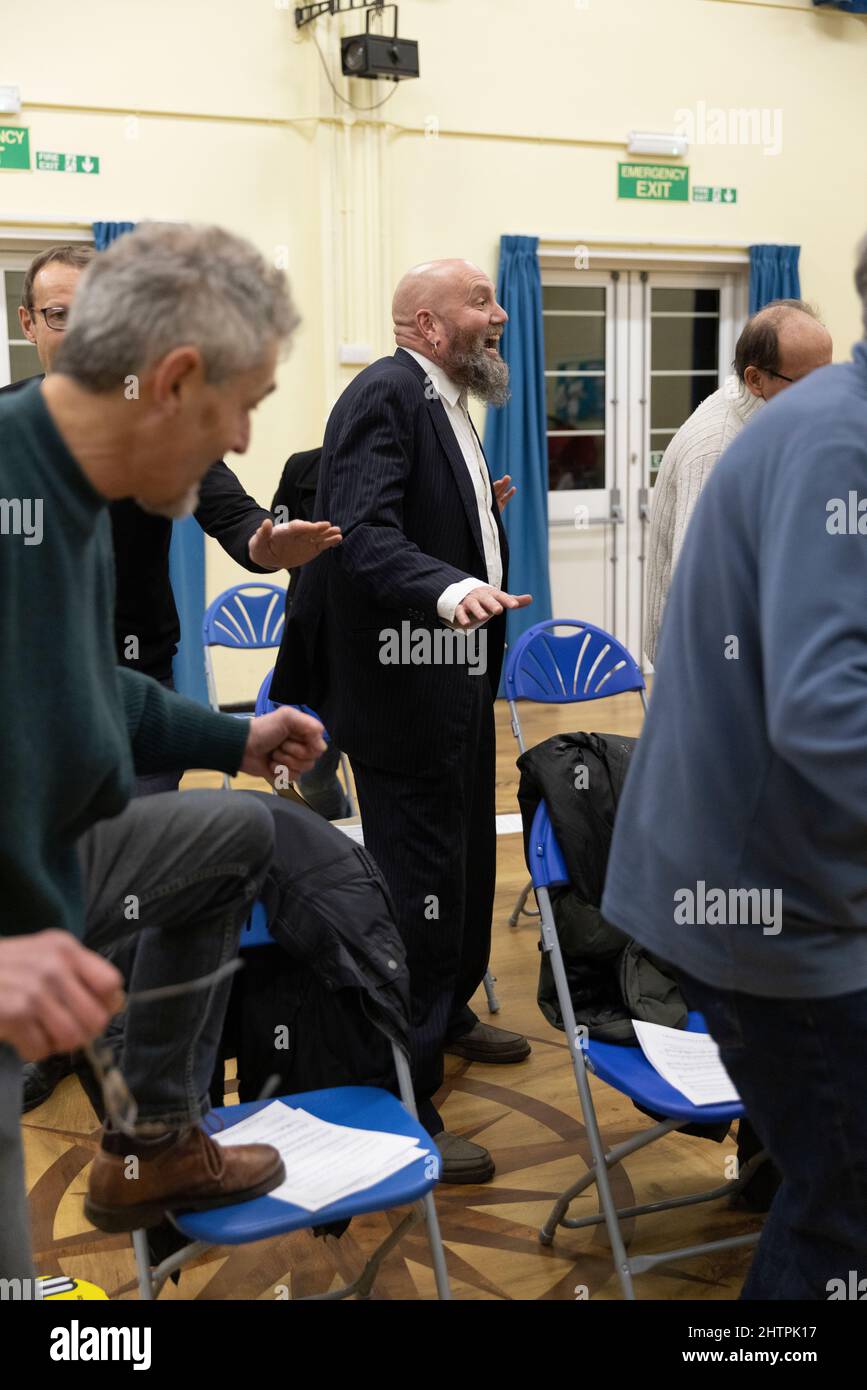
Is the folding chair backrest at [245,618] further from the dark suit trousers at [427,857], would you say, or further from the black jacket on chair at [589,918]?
the black jacket on chair at [589,918]

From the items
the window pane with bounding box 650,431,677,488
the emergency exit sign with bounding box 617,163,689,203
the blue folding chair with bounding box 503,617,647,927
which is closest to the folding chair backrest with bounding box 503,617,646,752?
the blue folding chair with bounding box 503,617,647,927

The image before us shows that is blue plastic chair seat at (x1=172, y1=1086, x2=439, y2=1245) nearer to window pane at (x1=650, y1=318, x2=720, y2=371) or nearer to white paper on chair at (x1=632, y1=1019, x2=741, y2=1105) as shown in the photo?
white paper on chair at (x1=632, y1=1019, x2=741, y2=1105)

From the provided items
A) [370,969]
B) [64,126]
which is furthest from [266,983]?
[64,126]

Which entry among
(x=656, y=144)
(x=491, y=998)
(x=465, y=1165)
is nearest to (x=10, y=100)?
(x=656, y=144)

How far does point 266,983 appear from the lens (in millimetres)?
2158

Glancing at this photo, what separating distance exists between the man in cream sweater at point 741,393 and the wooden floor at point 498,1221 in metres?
1.10

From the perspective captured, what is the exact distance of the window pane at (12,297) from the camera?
720cm

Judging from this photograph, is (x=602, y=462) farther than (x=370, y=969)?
Yes

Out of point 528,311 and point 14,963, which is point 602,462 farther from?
point 14,963

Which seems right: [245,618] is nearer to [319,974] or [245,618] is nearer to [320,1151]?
[319,974]

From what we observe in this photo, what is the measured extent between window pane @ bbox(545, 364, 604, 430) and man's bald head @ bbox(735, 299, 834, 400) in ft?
17.2

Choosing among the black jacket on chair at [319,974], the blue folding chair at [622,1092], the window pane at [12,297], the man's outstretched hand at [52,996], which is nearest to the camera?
the man's outstretched hand at [52,996]

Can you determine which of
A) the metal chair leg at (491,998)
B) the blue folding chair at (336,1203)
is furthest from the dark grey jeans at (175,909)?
the metal chair leg at (491,998)
